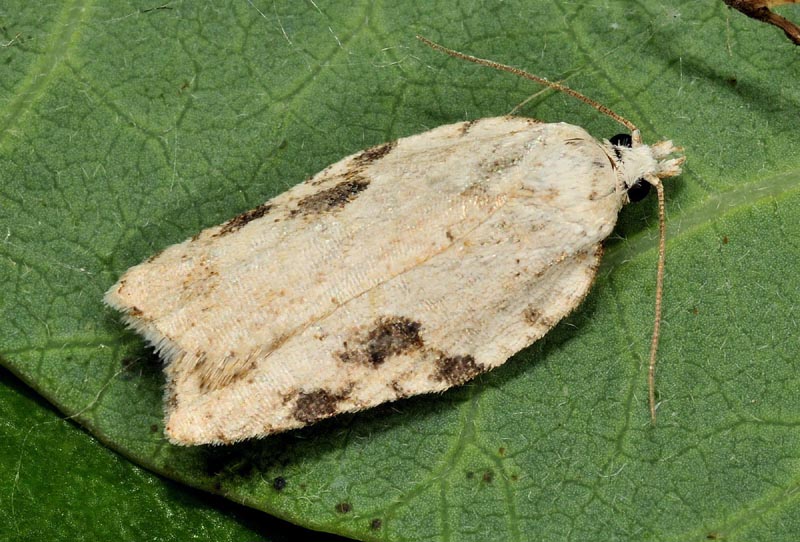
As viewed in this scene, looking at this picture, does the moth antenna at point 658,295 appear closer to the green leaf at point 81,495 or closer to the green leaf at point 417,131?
the green leaf at point 417,131

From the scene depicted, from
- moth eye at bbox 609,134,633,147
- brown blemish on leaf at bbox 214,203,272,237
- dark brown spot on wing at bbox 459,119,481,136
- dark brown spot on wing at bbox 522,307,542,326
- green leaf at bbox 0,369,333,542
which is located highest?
dark brown spot on wing at bbox 459,119,481,136

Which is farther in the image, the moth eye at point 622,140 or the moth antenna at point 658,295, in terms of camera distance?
the moth eye at point 622,140

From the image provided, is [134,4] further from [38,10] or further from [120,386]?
[120,386]

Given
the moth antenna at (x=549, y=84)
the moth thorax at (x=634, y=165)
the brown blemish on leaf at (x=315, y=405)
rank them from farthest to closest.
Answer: the moth antenna at (x=549, y=84)
the moth thorax at (x=634, y=165)
the brown blemish on leaf at (x=315, y=405)

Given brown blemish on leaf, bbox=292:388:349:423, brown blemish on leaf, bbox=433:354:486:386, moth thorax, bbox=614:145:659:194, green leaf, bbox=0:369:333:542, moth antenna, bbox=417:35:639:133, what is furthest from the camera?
moth antenna, bbox=417:35:639:133

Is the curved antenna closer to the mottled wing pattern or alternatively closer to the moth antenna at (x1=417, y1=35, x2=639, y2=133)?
the moth antenna at (x1=417, y1=35, x2=639, y2=133)

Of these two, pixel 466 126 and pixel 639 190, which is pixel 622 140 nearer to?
pixel 639 190

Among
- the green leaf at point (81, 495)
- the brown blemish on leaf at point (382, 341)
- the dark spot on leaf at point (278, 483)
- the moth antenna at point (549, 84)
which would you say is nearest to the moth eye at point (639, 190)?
the moth antenna at point (549, 84)

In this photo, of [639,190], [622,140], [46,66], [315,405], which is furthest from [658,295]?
[46,66]

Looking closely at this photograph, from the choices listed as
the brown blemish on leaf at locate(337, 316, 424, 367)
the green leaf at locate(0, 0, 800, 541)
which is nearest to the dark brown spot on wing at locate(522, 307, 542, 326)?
the green leaf at locate(0, 0, 800, 541)
